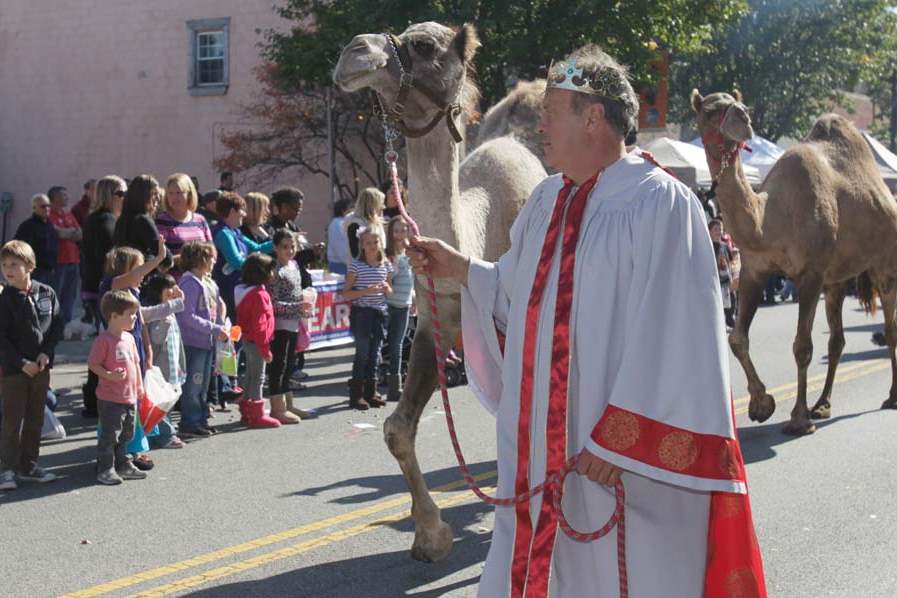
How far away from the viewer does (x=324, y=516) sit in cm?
684

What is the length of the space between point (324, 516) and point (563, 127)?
362 cm

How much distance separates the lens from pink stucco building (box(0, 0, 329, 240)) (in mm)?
26734

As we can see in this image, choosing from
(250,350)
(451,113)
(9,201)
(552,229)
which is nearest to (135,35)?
(9,201)

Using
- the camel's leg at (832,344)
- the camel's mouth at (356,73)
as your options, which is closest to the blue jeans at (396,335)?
the camel's leg at (832,344)

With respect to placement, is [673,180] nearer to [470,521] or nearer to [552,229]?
[552,229]

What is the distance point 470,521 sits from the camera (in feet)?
22.1

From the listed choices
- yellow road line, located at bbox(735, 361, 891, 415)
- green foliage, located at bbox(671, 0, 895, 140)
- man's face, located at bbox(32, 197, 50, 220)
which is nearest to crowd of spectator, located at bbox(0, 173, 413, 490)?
yellow road line, located at bbox(735, 361, 891, 415)

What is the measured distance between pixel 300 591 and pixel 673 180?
2.80 m

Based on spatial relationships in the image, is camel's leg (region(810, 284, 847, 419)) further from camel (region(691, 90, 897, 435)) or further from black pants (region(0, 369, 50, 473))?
black pants (region(0, 369, 50, 473))

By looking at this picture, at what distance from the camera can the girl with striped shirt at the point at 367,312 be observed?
10.4 metres

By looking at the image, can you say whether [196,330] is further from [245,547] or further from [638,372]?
[638,372]

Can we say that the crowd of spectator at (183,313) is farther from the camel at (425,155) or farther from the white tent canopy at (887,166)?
the white tent canopy at (887,166)

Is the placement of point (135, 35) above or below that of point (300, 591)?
above

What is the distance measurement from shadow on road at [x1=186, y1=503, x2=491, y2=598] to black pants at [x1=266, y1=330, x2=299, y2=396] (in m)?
3.70
